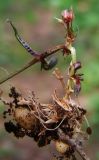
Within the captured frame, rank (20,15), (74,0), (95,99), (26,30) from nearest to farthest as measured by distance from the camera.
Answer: (74,0), (95,99), (20,15), (26,30)

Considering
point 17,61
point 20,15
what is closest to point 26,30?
point 20,15

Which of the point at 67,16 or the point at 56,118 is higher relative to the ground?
the point at 67,16

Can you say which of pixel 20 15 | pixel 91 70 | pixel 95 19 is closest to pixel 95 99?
pixel 91 70

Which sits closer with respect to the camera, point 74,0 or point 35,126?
point 35,126

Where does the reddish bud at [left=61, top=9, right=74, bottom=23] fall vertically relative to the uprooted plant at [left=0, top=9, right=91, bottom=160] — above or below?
above

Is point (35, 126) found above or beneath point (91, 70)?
beneath

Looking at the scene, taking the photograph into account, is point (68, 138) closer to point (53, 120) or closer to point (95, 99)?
point (53, 120)

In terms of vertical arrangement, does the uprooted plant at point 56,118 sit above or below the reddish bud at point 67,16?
below

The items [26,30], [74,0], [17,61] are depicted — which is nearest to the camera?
[74,0]

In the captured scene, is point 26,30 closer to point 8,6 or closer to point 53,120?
point 8,6

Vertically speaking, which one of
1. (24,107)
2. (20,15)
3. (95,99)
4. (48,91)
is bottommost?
(24,107)
